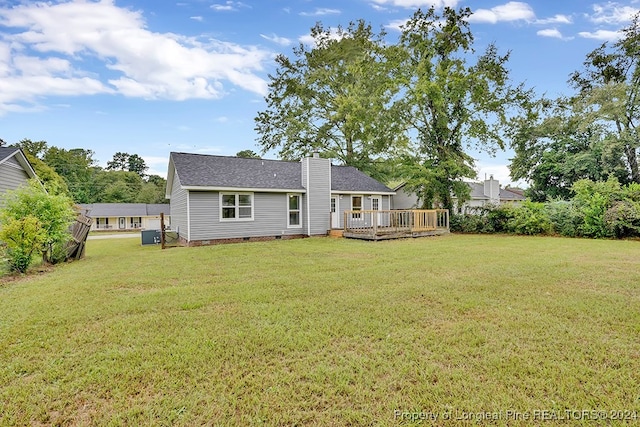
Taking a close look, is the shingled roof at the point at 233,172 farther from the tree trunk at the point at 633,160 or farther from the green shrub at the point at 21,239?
the tree trunk at the point at 633,160

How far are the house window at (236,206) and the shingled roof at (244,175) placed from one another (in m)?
0.56

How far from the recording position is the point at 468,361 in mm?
2969

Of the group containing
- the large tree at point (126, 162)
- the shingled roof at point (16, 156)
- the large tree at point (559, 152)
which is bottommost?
the shingled roof at point (16, 156)

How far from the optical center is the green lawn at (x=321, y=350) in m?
2.31

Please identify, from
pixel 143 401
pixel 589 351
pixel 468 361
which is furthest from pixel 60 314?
pixel 589 351

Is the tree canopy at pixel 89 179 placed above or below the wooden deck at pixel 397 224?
above

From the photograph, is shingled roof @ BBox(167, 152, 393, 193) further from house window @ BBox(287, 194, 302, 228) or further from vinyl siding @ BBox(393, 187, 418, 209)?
vinyl siding @ BBox(393, 187, 418, 209)

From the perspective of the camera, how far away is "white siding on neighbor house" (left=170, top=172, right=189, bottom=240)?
559 inches

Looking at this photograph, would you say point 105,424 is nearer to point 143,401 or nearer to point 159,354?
point 143,401

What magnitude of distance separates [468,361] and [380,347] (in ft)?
2.69

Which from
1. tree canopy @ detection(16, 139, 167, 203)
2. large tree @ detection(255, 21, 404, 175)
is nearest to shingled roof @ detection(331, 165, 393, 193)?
large tree @ detection(255, 21, 404, 175)

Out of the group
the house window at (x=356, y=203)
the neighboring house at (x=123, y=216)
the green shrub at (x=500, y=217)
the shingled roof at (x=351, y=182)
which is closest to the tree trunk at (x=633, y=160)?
the green shrub at (x=500, y=217)

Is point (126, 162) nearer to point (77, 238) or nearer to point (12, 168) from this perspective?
point (12, 168)

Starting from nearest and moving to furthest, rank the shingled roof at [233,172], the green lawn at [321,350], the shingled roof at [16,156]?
the green lawn at [321,350] → the shingled roof at [16,156] → the shingled roof at [233,172]
